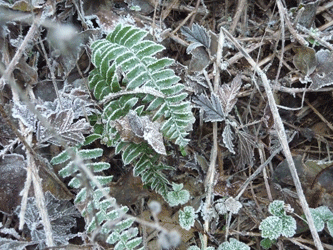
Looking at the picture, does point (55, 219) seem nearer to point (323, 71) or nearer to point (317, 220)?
point (317, 220)

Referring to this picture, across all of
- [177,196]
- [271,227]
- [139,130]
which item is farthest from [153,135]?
[271,227]

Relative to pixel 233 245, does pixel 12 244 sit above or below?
above

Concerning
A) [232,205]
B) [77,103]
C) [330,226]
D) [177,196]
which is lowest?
[330,226]

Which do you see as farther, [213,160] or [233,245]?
[213,160]

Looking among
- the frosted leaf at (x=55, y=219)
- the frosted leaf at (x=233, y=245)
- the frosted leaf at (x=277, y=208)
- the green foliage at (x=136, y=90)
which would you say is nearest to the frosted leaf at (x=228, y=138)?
the green foliage at (x=136, y=90)

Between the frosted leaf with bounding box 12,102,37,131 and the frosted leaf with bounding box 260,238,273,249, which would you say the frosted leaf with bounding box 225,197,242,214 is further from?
the frosted leaf with bounding box 12,102,37,131

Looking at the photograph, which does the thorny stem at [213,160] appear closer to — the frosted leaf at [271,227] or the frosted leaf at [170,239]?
the frosted leaf at [271,227]

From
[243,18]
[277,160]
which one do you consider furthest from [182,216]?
[243,18]
